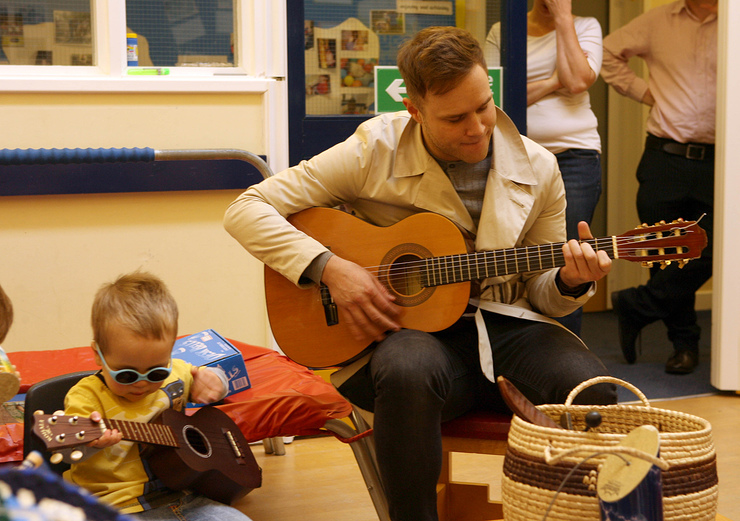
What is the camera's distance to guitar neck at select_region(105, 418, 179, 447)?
49.4 inches

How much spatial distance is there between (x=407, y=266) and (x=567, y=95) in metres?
1.44

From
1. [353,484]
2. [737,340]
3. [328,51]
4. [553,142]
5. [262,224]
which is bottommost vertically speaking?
[353,484]

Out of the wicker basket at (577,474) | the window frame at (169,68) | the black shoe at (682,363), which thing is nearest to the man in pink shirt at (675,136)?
the black shoe at (682,363)

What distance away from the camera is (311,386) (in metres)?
1.94

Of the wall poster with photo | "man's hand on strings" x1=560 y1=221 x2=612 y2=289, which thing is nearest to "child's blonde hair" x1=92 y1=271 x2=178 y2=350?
"man's hand on strings" x1=560 y1=221 x2=612 y2=289

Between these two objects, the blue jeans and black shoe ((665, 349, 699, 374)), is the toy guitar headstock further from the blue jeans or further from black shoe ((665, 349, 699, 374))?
black shoe ((665, 349, 699, 374))

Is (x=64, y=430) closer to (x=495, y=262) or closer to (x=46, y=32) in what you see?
(x=495, y=262)

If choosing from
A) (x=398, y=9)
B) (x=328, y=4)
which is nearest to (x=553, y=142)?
(x=398, y=9)

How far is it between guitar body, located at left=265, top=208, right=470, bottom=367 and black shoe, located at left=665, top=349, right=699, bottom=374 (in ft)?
6.54

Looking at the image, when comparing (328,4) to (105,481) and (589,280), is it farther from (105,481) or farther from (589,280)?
(105,481)

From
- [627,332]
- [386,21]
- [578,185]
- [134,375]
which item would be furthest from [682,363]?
[134,375]

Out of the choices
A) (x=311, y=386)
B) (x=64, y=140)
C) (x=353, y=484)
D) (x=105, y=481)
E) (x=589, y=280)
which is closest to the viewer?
(x=105, y=481)

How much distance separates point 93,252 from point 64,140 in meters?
0.37

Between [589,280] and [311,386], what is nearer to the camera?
[589,280]
